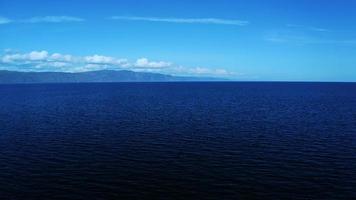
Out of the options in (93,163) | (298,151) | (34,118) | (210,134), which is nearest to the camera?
(93,163)

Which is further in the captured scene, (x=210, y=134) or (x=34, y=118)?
(x=34, y=118)

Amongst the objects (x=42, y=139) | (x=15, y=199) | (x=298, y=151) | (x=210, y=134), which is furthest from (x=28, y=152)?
(x=298, y=151)

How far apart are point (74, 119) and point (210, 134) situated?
42.3m

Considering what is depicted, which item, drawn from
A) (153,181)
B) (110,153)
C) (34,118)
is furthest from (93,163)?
(34,118)

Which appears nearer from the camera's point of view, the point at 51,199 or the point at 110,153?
the point at 51,199

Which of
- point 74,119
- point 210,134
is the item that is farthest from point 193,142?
point 74,119

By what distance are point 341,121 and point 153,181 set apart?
65125 mm

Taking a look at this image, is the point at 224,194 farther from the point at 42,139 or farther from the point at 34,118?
the point at 34,118

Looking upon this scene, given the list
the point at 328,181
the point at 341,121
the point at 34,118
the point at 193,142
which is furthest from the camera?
the point at 34,118

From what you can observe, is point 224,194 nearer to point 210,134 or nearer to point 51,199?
point 51,199

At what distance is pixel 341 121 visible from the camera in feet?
309

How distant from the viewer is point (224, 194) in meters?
42.5

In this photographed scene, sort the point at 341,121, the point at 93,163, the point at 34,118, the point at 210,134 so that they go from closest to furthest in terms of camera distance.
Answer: the point at 93,163 < the point at 210,134 < the point at 341,121 < the point at 34,118

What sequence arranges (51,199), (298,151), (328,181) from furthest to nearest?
(298,151) < (328,181) < (51,199)
